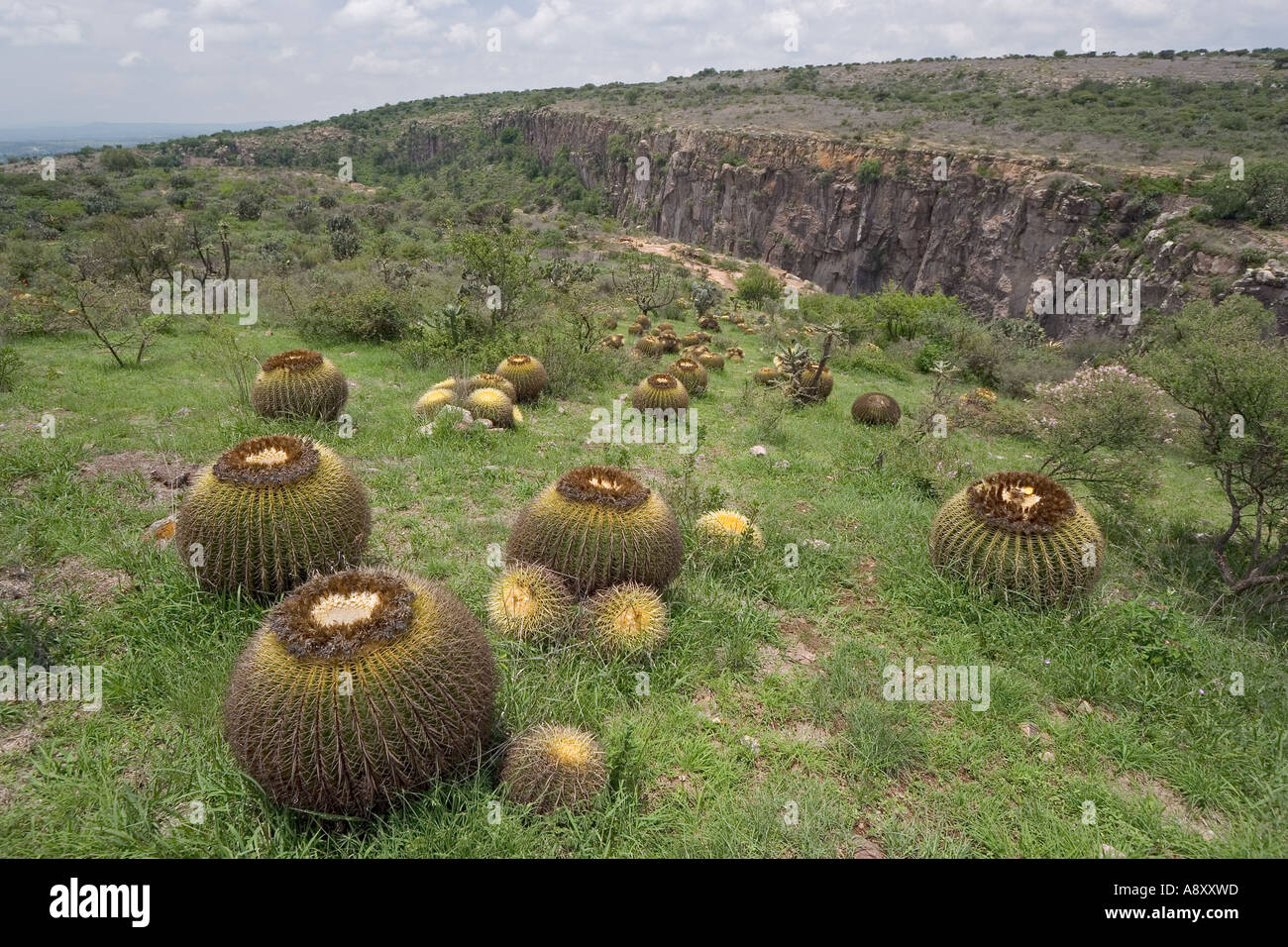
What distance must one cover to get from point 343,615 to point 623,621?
1.83 m

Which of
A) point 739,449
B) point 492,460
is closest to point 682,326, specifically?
point 739,449

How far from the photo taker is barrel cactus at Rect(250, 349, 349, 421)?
8.09m

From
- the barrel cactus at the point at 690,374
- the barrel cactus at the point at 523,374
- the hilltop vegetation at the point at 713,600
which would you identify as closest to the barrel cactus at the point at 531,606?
the hilltop vegetation at the point at 713,600

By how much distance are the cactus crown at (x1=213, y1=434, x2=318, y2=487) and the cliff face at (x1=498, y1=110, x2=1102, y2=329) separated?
30876mm

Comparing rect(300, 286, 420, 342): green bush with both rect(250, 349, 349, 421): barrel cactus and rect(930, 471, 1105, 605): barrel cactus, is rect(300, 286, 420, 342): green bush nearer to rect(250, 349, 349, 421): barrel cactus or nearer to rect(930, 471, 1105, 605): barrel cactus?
rect(250, 349, 349, 421): barrel cactus

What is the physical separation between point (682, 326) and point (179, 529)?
53.1 ft

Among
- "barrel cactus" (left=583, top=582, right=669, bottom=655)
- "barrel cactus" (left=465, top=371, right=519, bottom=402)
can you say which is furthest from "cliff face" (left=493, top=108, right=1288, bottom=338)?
"barrel cactus" (left=583, top=582, right=669, bottom=655)

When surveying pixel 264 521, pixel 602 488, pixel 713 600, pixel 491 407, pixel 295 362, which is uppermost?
pixel 295 362

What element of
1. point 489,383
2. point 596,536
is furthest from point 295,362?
point 596,536

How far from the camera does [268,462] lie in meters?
4.52

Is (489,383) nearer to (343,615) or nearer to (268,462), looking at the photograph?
(268,462)

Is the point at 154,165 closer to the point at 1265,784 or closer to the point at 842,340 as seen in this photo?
the point at 842,340

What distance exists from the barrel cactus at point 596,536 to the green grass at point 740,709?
592 millimetres

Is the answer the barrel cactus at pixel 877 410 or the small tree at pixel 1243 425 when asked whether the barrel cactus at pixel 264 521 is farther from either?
the barrel cactus at pixel 877 410
